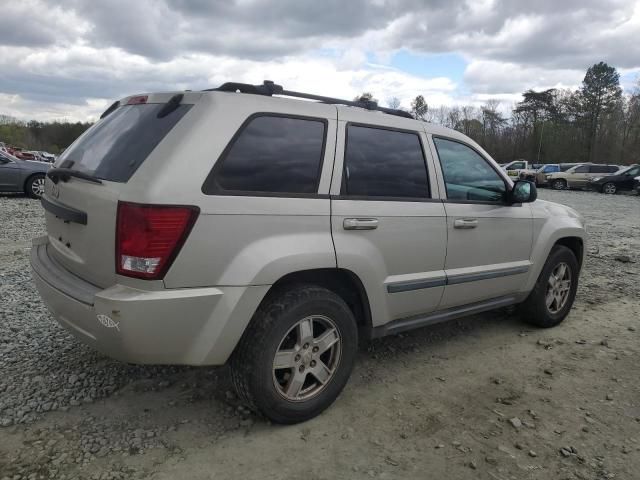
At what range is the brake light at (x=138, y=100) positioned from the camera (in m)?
2.99

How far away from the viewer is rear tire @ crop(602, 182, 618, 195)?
26.7 metres

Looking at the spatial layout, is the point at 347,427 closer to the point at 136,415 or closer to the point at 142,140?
the point at 136,415

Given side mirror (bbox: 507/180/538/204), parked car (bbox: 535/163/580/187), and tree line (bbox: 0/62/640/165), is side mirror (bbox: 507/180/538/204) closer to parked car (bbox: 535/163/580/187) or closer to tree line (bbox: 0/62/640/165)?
parked car (bbox: 535/163/580/187)

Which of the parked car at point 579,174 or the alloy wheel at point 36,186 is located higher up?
the parked car at point 579,174

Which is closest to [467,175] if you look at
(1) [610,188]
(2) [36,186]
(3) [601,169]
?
(2) [36,186]

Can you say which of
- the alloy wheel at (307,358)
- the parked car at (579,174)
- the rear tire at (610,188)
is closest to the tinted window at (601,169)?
the parked car at (579,174)

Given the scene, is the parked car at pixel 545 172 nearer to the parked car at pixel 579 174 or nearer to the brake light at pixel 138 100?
the parked car at pixel 579 174

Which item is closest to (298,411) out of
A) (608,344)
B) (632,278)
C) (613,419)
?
(613,419)

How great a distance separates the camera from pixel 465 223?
11.9ft

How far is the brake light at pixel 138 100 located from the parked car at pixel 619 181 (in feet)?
94.4

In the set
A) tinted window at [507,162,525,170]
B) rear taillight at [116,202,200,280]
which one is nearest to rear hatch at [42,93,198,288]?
rear taillight at [116,202,200,280]

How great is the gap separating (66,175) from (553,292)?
414 cm

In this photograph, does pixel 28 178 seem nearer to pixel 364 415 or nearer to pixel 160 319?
pixel 160 319

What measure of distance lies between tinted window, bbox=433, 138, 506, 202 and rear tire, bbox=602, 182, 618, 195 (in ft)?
87.6
